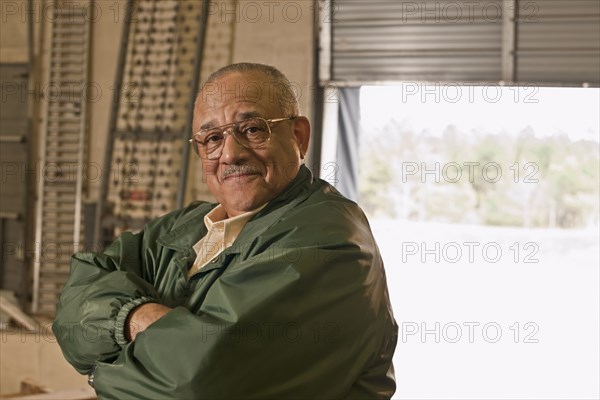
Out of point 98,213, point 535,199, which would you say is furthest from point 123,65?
point 535,199

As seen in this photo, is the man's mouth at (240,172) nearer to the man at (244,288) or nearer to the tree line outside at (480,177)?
the man at (244,288)

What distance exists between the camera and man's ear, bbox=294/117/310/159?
2.04 meters

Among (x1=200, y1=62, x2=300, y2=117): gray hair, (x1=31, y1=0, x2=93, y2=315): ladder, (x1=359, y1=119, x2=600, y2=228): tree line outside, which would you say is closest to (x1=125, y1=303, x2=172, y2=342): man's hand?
(x1=200, y1=62, x2=300, y2=117): gray hair

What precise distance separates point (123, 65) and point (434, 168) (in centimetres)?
237

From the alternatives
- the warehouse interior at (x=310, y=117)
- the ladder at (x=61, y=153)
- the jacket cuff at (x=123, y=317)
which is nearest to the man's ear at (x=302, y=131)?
the jacket cuff at (x=123, y=317)

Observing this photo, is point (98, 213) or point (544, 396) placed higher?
point (98, 213)

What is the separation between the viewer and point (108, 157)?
5.64m

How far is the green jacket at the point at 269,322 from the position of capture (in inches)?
61.5

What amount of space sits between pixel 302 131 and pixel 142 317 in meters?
0.65

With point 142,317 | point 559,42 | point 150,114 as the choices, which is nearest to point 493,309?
point 559,42

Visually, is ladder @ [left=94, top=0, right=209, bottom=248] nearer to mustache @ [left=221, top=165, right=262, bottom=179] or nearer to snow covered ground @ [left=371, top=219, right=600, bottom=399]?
snow covered ground @ [left=371, top=219, right=600, bottom=399]

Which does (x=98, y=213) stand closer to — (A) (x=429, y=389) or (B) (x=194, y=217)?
(A) (x=429, y=389)

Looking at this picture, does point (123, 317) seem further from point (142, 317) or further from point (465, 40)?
point (465, 40)

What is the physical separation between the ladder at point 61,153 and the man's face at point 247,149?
13.5 ft
